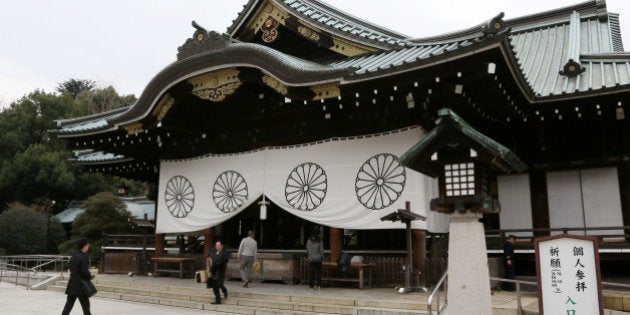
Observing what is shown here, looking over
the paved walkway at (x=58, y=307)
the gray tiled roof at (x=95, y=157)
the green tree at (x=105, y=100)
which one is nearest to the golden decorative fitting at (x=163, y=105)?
the gray tiled roof at (x=95, y=157)

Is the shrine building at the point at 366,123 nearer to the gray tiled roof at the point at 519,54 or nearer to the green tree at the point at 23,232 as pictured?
the gray tiled roof at the point at 519,54

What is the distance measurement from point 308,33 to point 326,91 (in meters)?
2.97

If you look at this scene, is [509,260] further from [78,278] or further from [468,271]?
[78,278]

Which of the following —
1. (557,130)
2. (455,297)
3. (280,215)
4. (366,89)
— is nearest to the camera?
Answer: (455,297)

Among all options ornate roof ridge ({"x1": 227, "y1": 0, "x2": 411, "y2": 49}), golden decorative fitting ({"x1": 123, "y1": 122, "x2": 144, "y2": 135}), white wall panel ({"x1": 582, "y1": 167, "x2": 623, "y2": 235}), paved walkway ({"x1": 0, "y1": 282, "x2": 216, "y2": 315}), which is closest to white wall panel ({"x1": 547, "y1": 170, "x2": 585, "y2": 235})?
white wall panel ({"x1": 582, "y1": 167, "x2": 623, "y2": 235})

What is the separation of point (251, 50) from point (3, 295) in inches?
362

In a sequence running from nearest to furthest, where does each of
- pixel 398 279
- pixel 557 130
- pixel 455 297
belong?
pixel 455 297 < pixel 398 279 < pixel 557 130

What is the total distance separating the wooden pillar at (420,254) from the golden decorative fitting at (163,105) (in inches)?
275

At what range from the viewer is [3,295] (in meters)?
13.3

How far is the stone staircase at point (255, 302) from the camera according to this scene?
887 cm

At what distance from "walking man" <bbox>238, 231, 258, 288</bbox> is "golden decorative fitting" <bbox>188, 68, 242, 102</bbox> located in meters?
3.49

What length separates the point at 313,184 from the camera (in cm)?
1218

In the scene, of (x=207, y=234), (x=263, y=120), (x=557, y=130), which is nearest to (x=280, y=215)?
(x=207, y=234)

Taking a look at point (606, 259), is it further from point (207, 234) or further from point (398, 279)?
point (207, 234)
